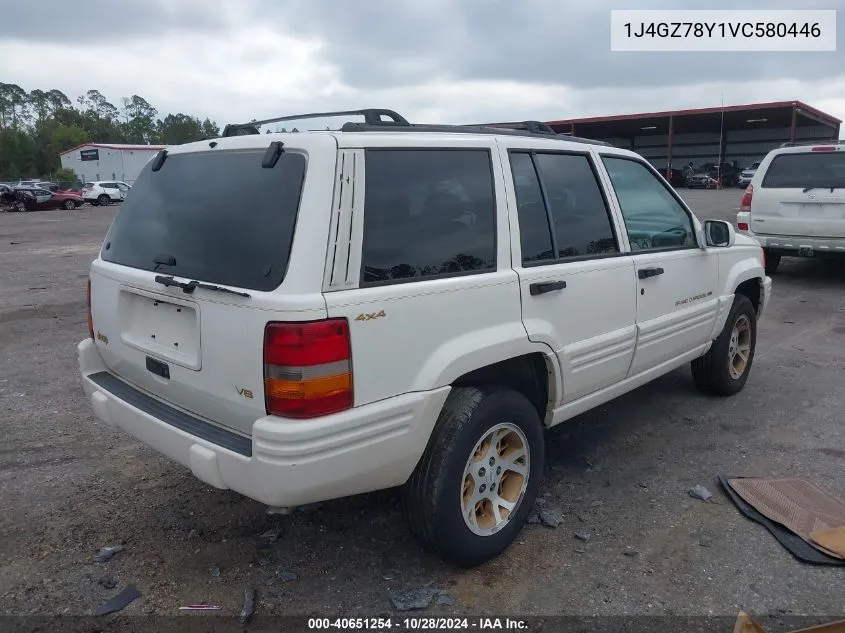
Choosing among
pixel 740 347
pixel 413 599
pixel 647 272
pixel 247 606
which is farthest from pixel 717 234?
pixel 247 606

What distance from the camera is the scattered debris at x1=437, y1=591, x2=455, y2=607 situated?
2801 millimetres

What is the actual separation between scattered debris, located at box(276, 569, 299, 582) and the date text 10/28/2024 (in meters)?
0.29

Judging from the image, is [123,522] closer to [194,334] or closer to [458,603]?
[194,334]

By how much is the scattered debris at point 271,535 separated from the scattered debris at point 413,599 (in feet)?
2.47

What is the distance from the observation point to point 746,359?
5.30m

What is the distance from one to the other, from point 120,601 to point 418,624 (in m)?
1.26

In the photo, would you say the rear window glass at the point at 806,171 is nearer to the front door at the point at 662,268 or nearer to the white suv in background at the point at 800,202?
the white suv in background at the point at 800,202

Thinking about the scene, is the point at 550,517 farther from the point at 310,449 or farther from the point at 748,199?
the point at 748,199

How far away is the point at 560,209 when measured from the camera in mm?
3438

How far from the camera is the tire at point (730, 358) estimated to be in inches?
194

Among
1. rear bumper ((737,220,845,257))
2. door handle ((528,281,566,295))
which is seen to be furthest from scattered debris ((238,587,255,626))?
rear bumper ((737,220,845,257))

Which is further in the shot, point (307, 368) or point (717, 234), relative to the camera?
point (717, 234)

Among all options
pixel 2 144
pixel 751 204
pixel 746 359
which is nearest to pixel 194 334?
pixel 746 359

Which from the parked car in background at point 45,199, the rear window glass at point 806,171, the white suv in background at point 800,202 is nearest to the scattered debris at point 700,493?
the white suv in background at point 800,202
